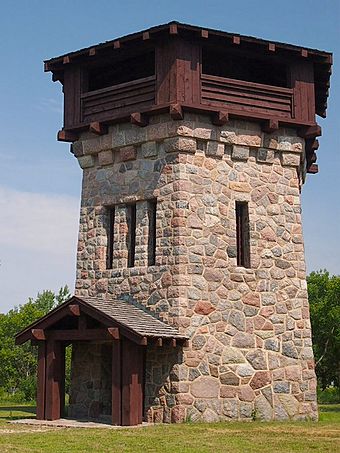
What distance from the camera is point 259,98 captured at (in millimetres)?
16500

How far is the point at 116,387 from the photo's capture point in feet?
45.9

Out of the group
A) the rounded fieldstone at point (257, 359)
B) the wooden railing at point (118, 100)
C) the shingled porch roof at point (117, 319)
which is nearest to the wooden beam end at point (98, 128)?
the wooden railing at point (118, 100)

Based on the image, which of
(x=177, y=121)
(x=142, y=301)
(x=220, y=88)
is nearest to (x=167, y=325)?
(x=142, y=301)

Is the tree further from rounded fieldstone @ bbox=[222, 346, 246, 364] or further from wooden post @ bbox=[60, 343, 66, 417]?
wooden post @ bbox=[60, 343, 66, 417]

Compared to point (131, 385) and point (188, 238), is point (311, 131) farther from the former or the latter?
point (131, 385)

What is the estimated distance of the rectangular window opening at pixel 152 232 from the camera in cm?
1603

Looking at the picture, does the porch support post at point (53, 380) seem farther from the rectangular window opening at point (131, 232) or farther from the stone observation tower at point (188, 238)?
the rectangular window opening at point (131, 232)

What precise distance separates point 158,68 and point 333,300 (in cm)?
1890

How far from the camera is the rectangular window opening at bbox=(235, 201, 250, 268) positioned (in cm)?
1611

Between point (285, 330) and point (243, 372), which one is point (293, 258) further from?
point (243, 372)

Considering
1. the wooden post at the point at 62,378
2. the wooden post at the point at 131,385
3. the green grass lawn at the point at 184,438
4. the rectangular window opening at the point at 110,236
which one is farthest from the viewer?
the rectangular window opening at the point at 110,236

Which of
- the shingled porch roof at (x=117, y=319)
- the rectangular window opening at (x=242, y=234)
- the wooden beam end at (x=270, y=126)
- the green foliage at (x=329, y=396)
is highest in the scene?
the wooden beam end at (x=270, y=126)

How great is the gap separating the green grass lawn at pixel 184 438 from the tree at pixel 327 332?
17.2 metres

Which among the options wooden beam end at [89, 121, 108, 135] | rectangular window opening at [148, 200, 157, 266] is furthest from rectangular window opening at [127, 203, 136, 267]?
wooden beam end at [89, 121, 108, 135]
